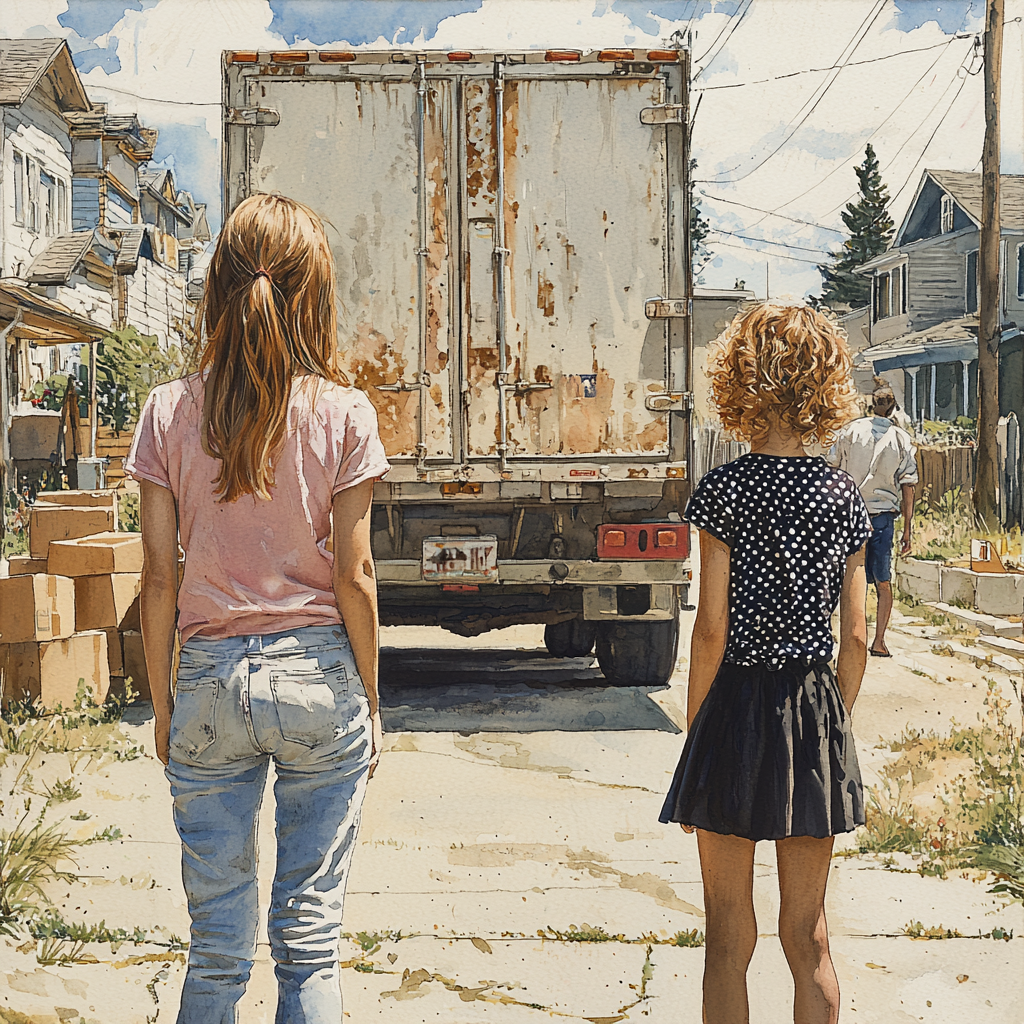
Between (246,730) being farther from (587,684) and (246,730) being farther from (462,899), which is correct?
(587,684)

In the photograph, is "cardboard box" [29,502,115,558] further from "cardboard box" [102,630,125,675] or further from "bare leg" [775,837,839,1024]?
"bare leg" [775,837,839,1024]

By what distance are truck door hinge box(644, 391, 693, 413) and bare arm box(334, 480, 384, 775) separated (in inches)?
164

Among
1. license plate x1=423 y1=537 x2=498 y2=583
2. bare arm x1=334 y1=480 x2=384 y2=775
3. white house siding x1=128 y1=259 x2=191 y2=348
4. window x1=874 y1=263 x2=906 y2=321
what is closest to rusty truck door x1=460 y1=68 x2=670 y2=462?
license plate x1=423 y1=537 x2=498 y2=583

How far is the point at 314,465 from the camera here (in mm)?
2705

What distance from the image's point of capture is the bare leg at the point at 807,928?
2.91 meters

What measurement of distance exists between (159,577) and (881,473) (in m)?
6.68

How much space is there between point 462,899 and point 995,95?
783 centimetres

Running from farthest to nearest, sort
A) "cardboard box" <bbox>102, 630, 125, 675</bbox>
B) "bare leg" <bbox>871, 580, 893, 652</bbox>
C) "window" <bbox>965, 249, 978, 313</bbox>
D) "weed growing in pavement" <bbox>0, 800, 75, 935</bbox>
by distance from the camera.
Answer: "window" <bbox>965, 249, 978, 313</bbox>
"bare leg" <bbox>871, 580, 893, 652</bbox>
"cardboard box" <bbox>102, 630, 125, 675</bbox>
"weed growing in pavement" <bbox>0, 800, 75, 935</bbox>

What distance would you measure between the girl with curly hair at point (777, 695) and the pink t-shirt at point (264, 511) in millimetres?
864

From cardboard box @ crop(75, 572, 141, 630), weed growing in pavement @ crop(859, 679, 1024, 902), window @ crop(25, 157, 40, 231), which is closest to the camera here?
weed growing in pavement @ crop(859, 679, 1024, 902)

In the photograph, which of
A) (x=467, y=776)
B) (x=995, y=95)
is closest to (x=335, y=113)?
(x=467, y=776)

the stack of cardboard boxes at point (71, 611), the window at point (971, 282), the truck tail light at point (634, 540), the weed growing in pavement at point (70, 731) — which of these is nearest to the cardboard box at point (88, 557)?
the stack of cardboard boxes at point (71, 611)

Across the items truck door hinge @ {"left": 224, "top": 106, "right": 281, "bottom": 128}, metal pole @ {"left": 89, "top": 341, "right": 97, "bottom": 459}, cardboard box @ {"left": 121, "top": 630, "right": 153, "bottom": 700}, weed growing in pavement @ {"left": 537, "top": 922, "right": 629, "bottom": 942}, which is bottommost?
weed growing in pavement @ {"left": 537, "top": 922, "right": 629, "bottom": 942}

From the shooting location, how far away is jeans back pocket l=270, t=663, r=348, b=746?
8.55 feet
